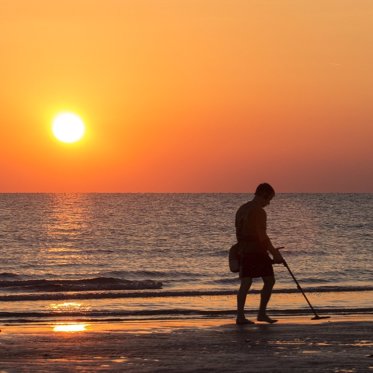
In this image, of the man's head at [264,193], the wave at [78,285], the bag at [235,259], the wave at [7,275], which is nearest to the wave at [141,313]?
the bag at [235,259]

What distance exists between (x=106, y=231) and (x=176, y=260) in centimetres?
3017

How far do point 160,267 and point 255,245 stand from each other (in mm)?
29410

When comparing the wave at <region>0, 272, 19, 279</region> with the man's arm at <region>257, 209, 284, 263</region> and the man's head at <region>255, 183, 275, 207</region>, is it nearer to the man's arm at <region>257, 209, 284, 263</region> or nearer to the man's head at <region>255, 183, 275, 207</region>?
the man's arm at <region>257, 209, 284, 263</region>

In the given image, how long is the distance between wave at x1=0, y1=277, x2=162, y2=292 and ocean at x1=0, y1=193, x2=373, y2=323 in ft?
0.16

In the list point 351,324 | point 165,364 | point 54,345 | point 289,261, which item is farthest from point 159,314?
point 289,261

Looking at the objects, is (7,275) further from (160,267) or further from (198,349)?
(198,349)

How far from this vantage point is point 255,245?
1399cm

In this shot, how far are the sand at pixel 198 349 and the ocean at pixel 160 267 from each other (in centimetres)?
514

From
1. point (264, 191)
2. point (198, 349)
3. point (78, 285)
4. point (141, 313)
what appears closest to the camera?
point (198, 349)

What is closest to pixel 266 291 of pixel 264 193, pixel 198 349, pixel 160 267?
pixel 264 193

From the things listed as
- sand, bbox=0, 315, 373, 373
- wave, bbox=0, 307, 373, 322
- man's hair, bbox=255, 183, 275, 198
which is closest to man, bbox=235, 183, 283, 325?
man's hair, bbox=255, 183, 275, 198

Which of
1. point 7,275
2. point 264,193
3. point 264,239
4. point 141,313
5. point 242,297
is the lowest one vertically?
point 242,297

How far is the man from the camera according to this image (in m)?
13.8

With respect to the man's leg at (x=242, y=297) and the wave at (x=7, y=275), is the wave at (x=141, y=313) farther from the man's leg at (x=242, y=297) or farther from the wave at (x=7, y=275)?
the wave at (x=7, y=275)
